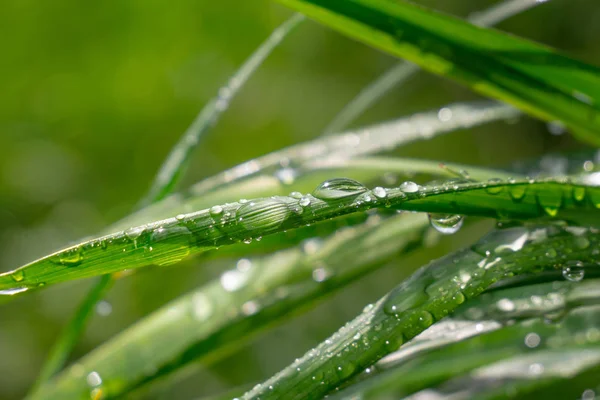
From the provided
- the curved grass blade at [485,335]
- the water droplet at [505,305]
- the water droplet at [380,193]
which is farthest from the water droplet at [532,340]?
the water droplet at [380,193]

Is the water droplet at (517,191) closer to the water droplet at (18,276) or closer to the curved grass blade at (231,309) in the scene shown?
the curved grass blade at (231,309)

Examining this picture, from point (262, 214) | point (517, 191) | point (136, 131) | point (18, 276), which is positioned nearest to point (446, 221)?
point (517, 191)

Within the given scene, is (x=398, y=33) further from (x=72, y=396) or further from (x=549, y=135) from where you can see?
(x=549, y=135)

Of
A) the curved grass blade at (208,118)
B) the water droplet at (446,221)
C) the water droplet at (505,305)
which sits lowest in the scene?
the water droplet at (505,305)

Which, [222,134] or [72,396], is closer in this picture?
[72,396]

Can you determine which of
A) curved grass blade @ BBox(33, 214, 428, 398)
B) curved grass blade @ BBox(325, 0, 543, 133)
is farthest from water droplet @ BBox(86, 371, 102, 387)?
curved grass blade @ BBox(325, 0, 543, 133)

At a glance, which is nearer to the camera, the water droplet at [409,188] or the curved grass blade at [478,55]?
the water droplet at [409,188]

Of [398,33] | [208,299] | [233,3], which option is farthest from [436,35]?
[233,3]

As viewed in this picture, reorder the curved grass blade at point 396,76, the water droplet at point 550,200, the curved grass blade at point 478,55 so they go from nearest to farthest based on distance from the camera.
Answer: the water droplet at point 550,200, the curved grass blade at point 478,55, the curved grass blade at point 396,76
